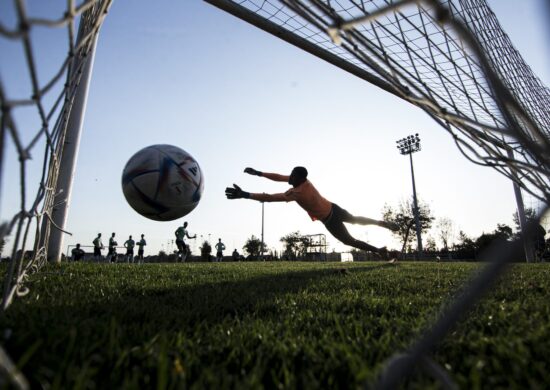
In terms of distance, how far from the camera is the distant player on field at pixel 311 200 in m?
6.12

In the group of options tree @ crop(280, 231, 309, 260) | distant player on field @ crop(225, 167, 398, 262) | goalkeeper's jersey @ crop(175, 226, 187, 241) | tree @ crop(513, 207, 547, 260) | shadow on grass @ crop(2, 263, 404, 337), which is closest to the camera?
tree @ crop(513, 207, 547, 260)

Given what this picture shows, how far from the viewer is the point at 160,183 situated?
5020 mm

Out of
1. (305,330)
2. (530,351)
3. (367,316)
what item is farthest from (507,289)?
(305,330)

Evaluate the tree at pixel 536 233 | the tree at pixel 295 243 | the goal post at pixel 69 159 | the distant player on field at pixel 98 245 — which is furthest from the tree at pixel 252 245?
the goal post at pixel 69 159

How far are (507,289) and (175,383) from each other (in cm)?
348

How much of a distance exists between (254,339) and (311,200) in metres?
4.60

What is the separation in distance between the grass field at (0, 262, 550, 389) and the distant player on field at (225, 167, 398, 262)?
3.02 meters

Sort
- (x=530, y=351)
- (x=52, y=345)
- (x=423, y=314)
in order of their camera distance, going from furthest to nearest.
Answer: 1. (x=423, y=314)
2. (x=530, y=351)
3. (x=52, y=345)

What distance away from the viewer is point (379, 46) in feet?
11.0

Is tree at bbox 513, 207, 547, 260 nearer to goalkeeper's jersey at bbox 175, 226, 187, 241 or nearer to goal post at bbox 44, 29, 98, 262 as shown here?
goal post at bbox 44, 29, 98, 262

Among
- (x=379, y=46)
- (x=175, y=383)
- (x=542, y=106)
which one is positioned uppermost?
(x=542, y=106)

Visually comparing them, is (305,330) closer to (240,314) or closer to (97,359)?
(240,314)

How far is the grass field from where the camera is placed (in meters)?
1.30

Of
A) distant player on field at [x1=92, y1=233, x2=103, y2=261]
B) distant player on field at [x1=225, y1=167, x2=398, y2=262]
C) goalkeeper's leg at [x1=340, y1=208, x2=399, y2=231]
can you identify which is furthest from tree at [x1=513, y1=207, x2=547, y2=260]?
distant player on field at [x1=92, y1=233, x2=103, y2=261]
